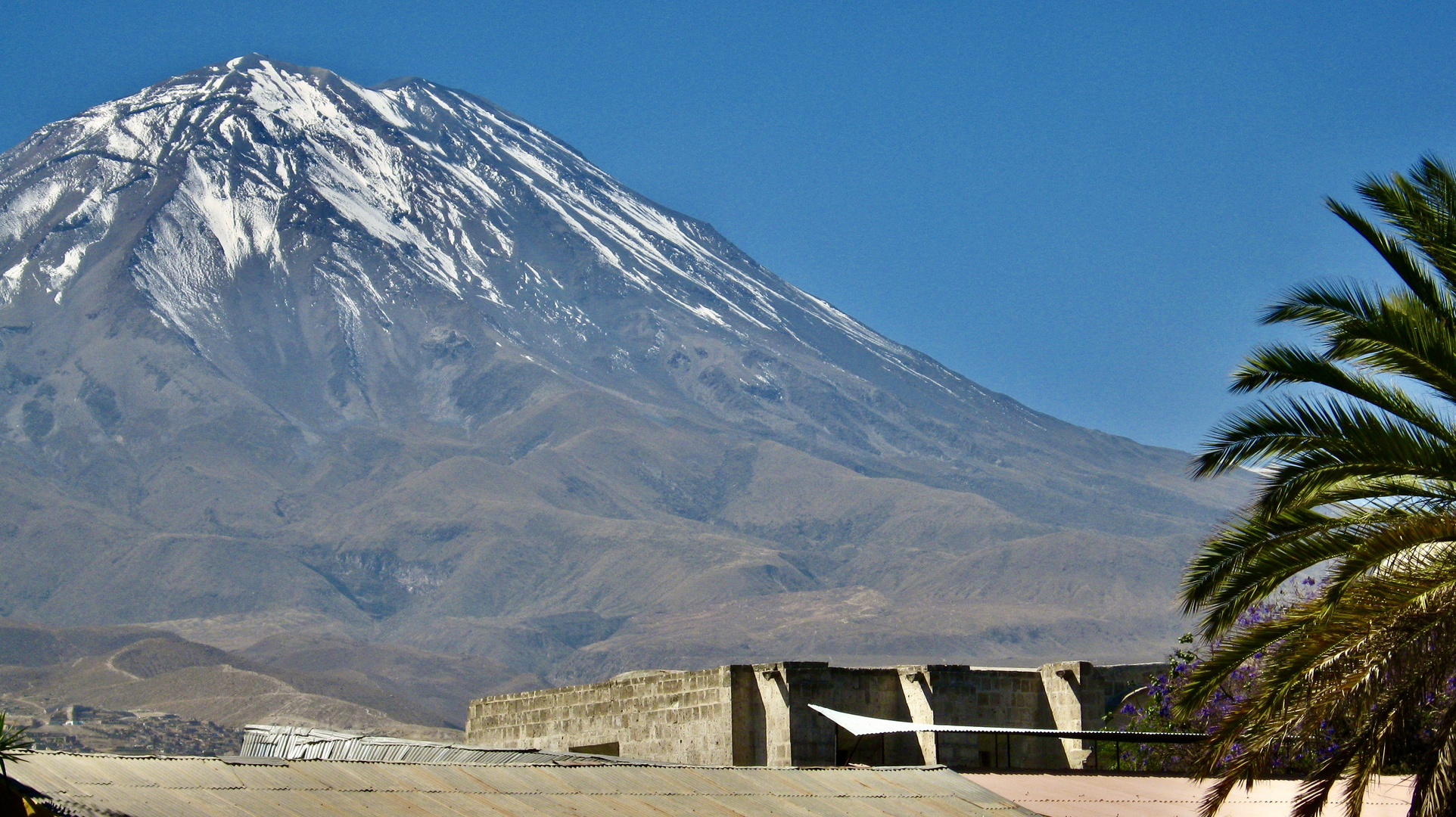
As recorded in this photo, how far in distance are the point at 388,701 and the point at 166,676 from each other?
19.1 metres

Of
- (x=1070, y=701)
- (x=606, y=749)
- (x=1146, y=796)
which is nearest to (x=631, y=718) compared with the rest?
(x=606, y=749)

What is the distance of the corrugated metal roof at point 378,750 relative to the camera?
1530 cm

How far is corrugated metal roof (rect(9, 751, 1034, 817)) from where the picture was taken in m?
11.9

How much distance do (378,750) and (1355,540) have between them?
928cm

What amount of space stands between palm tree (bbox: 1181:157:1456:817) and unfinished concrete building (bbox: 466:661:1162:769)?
10.4 meters

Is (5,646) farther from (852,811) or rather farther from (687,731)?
(852,811)

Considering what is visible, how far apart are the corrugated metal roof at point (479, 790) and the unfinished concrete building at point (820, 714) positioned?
7.44m

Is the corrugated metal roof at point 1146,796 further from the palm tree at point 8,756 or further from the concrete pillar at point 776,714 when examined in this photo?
the palm tree at point 8,756

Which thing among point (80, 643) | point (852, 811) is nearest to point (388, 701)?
point (80, 643)

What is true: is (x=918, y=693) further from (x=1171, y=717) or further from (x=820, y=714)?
(x=1171, y=717)

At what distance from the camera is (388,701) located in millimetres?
153625

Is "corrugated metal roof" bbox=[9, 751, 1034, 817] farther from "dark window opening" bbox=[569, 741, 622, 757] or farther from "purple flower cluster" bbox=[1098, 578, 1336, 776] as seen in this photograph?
"dark window opening" bbox=[569, 741, 622, 757]

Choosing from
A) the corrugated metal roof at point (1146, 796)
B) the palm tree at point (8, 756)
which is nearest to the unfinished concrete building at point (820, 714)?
the corrugated metal roof at point (1146, 796)

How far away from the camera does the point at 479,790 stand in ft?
45.7
